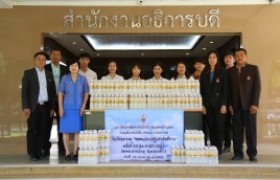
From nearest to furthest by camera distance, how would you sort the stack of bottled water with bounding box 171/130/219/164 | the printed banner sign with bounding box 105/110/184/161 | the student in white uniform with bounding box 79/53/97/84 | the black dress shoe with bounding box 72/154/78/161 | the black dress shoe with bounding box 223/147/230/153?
the stack of bottled water with bounding box 171/130/219/164 < the printed banner sign with bounding box 105/110/184/161 < the black dress shoe with bounding box 72/154/78/161 < the student in white uniform with bounding box 79/53/97/84 < the black dress shoe with bounding box 223/147/230/153

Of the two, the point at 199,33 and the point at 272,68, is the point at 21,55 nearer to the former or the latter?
the point at 199,33

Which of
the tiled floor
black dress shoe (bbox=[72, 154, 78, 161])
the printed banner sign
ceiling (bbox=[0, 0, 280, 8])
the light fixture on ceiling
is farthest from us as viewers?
the light fixture on ceiling

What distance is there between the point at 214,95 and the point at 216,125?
49 cm

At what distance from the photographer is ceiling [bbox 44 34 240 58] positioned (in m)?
8.36

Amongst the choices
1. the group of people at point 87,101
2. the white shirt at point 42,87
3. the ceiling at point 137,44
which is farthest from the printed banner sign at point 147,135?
the ceiling at point 137,44

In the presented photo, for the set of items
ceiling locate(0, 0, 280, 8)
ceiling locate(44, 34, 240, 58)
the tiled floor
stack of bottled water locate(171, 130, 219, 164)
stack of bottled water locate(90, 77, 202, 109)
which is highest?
ceiling locate(0, 0, 280, 8)

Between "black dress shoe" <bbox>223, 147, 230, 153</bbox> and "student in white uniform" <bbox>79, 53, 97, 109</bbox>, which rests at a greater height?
"student in white uniform" <bbox>79, 53, 97, 109</bbox>

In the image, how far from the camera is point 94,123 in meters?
5.57

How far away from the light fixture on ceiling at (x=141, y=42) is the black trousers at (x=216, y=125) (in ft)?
9.39

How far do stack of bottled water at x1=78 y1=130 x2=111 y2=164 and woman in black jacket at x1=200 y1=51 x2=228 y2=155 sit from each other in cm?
165

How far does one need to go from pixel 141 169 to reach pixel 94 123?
107cm

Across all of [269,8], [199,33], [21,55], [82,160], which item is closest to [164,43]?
[199,33]

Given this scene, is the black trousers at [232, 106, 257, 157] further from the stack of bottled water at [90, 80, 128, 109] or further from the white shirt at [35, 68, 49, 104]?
the white shirt at [35, 68, 49, 104]

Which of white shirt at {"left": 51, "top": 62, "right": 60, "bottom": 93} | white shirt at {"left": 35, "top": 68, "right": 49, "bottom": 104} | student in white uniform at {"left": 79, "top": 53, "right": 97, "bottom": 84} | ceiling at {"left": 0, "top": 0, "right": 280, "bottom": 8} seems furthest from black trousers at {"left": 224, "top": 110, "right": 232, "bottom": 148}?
white shirt at {"left": 35, "top": 68, "right": 49, "bottom": 104}
